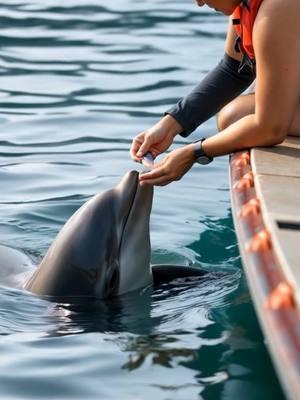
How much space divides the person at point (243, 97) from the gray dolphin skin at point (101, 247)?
169 mm

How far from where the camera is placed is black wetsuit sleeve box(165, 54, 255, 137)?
7.63 m

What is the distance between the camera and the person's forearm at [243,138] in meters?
6.82

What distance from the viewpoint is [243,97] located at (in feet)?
25.3

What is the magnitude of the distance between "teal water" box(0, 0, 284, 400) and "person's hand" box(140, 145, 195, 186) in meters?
0.67

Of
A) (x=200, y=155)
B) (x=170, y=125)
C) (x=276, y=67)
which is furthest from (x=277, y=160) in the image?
(x=170, y=125)

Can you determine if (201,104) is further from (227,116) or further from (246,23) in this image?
(246,23)

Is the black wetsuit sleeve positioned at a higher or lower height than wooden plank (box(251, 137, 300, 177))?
higher

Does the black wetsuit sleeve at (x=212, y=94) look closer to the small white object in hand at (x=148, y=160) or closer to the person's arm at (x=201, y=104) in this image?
the person's arm at (x=201, y=104)

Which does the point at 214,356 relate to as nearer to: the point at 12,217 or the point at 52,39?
the point at 12,217

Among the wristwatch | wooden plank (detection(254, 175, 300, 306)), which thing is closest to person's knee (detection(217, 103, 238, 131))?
the wristwatch

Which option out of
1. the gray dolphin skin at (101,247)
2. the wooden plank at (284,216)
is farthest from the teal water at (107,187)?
the wooden plank at (284,216)

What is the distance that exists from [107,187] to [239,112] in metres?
2.22

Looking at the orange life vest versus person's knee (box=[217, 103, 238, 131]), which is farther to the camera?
person's knee (box=[217, 103, 238, 131])

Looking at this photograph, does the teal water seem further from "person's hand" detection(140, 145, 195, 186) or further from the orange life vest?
the orange life vest
